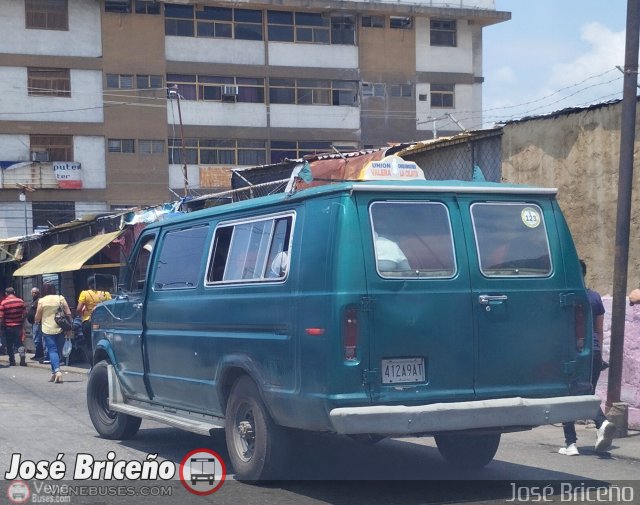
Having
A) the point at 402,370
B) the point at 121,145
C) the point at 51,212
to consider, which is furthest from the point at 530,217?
the point at 121,145

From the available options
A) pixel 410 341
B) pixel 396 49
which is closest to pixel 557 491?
pixel 410 341

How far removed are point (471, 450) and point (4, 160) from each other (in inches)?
1482

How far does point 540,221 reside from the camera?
300 inches

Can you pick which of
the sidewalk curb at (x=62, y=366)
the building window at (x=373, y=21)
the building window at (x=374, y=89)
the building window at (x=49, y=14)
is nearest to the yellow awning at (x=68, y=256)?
the sidewalk curb at (x=62, y=366)

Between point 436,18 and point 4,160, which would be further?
point 436,18

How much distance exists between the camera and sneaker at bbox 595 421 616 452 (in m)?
9.16

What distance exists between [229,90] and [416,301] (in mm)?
39823

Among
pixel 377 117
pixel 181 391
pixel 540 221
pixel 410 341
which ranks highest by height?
pixel 377 117

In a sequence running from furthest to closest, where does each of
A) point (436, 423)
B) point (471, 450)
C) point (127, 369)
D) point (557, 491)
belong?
point (127, 369) → point (471, 450) → point (557, 491) → point (436, 423)

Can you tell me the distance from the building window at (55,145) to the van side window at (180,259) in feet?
117

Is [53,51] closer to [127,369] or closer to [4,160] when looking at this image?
[4,160]

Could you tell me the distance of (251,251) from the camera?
790 cm

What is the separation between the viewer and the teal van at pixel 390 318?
6738mm

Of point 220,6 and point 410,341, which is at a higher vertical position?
point 220,6
